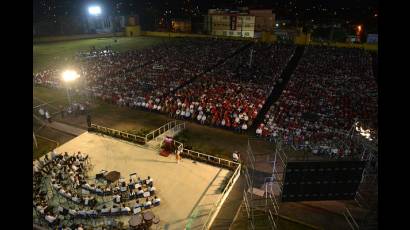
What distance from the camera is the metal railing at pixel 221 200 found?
16.6 m

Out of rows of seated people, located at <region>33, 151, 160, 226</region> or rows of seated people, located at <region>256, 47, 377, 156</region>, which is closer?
rows of seated people, located at <region>33, 151, 160, 226</region>

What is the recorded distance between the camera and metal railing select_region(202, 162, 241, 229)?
16.6 m

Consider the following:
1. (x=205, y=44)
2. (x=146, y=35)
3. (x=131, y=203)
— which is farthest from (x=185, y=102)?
(x=146, y=35)

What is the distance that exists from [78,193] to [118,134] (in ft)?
26.5

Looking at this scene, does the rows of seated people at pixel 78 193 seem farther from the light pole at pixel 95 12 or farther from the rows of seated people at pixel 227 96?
the light pole at pixel 95 12

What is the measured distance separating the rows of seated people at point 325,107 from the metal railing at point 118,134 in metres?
10.7

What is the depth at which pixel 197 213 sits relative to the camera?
17.2 metres

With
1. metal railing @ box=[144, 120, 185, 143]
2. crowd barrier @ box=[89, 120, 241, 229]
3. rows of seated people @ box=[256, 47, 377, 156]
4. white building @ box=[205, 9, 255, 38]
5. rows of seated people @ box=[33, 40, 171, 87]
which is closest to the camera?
crowd barrier @ box=[89, 120, 241, 229]

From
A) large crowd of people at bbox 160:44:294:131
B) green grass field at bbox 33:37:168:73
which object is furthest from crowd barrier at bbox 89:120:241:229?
green grass field at bbox 33:37:168:73

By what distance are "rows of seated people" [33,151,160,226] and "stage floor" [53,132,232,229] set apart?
615mm

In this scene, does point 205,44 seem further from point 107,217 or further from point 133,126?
point 107,217

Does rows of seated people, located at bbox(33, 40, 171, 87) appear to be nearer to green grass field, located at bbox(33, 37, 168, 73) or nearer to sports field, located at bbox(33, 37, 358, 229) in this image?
sports field, located at bbox(33, 37, 358, 229)

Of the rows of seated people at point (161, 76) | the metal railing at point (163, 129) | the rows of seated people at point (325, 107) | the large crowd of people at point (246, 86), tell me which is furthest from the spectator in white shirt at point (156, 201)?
the rows of seated people at point (161, 76)

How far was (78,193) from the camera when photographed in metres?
18.5
